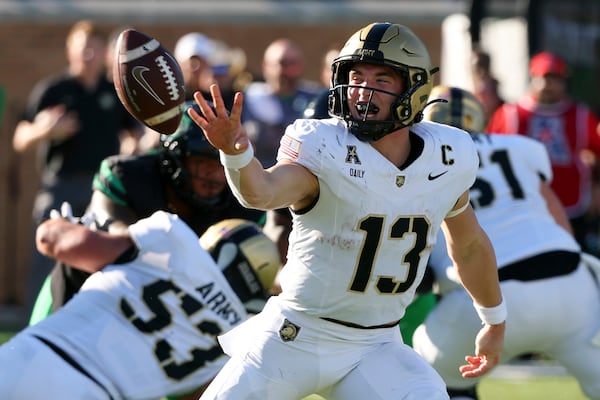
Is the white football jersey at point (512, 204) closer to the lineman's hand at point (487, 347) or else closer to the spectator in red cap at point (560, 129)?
the lineman's hand at point (487, 347)

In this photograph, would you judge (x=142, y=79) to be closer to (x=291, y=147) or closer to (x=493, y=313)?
(x=291, y=147)

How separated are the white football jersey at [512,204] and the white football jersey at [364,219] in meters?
1.34

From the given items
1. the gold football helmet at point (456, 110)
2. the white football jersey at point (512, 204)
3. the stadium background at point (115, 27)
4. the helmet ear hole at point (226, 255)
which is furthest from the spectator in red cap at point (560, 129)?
the helmet ear hole at point (226, 255)

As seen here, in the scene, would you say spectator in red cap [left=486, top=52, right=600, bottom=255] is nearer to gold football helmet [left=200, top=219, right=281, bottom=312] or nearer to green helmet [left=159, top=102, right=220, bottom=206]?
green helmet [left=159, top=102, right=220, bottom=206]

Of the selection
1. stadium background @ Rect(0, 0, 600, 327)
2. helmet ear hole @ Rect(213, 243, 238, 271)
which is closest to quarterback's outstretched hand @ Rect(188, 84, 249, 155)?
helmet ear hole @ Rect(213, 243, 238, 271)

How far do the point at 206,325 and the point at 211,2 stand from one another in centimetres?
667

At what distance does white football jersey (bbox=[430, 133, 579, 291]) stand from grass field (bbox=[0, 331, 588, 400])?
1.82 metres

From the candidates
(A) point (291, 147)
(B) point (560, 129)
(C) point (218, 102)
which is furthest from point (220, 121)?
(B) point (560, 129)

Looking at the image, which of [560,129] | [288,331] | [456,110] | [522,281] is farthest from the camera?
[560,129]

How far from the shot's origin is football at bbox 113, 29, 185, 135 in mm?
4090

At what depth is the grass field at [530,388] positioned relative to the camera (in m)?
6.99

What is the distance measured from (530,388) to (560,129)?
5.83 feet

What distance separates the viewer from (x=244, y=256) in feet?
14.6

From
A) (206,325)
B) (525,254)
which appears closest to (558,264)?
(525,254)
